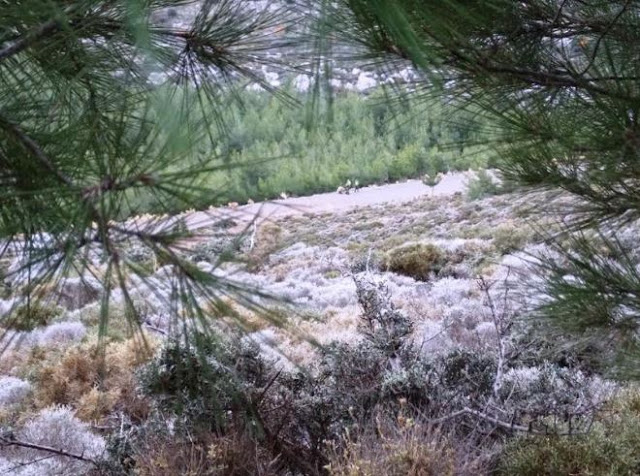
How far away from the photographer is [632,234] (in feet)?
22.6

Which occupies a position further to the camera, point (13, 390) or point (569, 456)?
point (13, 390)

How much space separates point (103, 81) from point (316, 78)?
1.05 m

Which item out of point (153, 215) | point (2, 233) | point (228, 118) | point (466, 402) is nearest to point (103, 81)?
point (228, 118)

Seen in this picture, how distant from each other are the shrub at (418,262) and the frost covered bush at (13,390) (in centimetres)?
466

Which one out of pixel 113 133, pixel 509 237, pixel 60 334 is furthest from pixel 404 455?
pixel 509 237

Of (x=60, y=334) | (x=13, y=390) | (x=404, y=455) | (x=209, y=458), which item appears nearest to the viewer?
(x=404, y=455)

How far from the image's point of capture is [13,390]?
427cm

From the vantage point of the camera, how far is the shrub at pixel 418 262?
26.7 ft

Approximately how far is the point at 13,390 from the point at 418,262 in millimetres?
5030

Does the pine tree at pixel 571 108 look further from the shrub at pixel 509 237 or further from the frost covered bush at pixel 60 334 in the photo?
the shrub at pixel 509 237

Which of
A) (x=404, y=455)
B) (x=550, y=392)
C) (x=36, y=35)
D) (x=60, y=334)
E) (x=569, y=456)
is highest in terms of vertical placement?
(x=36, y=35)

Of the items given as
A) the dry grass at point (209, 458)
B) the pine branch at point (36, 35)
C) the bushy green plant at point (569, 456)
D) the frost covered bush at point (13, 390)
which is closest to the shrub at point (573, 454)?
the bushy green plant at point (569, 456)

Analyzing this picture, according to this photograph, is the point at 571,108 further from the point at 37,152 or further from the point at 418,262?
the point at 418,262

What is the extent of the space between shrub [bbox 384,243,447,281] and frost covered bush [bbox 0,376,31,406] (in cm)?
466
